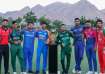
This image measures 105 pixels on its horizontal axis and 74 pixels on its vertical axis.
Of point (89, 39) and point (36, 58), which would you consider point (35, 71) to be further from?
point (89, 39)

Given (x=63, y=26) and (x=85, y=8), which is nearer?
(x=63, y=26)

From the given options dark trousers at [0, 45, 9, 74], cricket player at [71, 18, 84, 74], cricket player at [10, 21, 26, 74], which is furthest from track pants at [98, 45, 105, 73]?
dark trousers at [0, 45, 9, 74]

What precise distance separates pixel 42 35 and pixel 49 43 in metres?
0.28

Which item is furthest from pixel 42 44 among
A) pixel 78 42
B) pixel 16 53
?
pixel 78 42

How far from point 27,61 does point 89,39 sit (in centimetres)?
174

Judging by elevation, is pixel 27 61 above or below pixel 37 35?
below

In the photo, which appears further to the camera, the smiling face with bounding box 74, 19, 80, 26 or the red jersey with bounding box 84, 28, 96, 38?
the red jersey with bounding box 84, 28, 96, 38

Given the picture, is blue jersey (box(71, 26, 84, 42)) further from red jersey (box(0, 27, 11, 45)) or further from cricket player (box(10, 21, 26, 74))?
A: red jersey (box(0, 27, 11, 45))

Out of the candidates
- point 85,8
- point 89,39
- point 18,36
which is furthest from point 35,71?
point 85,8

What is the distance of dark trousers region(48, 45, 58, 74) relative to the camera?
10.5m

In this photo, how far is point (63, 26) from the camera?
10.3 metres

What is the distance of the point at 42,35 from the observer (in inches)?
409

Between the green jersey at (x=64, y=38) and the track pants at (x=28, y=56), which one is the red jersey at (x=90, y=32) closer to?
the green jersey at (x=64, y=38)

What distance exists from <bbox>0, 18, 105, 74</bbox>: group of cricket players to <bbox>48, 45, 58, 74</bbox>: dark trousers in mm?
27
